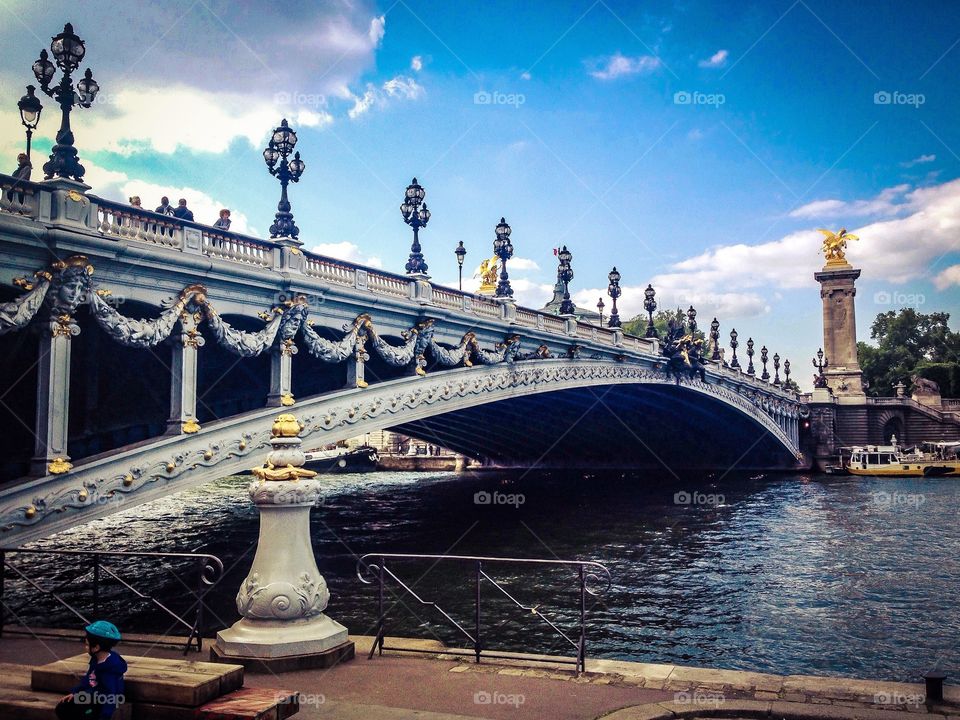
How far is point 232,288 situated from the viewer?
1756 cm

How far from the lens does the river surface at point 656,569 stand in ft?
47.6

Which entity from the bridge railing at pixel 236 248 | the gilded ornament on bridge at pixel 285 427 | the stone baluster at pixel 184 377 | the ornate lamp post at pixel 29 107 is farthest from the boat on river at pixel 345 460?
the gilded ornament on bridge at pixel 285 427

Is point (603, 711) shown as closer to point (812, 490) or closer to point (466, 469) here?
point (812, 490)

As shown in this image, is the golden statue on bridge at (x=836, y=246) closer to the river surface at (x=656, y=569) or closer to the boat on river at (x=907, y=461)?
the boat on river at (x=907, y=461)

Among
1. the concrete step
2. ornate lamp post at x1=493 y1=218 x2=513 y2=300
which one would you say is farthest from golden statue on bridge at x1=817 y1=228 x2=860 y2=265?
the concrete step

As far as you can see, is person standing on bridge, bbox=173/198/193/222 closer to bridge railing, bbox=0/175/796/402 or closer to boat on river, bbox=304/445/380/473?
bridge railing, bbox=0/175/796/402

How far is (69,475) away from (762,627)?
12614mm

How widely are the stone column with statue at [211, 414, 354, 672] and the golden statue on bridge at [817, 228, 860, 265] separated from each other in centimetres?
8919

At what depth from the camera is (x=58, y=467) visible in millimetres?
13445

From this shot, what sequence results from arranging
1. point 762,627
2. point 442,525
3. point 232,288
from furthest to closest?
1. point 442,525
2. point 232,288
3. point 762,627

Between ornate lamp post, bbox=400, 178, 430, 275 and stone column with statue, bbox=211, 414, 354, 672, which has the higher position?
ornate lamp post, bbox=400, 178, 430, 275

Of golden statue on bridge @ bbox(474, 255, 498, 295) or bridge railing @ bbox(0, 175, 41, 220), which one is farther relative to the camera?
golden statue on bridge @ bbox(474, 255, 498, 295)

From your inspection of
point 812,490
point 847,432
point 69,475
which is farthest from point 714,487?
point 69,475

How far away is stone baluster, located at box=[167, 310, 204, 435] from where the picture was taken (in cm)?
1605
